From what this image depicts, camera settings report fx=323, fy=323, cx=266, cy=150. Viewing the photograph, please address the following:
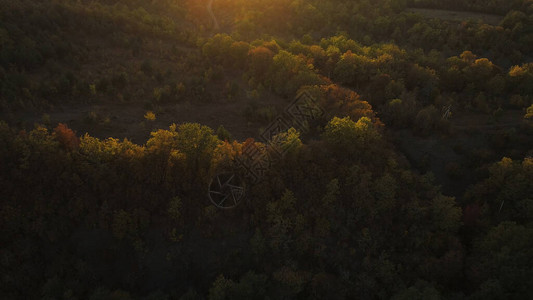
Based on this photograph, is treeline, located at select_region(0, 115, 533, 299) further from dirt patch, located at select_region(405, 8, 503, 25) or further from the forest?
dirt patch, located at select_region(405, 8, 503, 25)

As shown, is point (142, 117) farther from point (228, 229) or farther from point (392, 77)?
point (392, 77)

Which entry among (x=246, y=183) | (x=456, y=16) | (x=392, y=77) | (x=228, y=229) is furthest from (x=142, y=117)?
(x=456, y=16)

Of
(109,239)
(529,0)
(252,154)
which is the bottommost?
(109,239)

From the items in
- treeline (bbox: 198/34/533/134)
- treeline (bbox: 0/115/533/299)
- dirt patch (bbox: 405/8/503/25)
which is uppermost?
dirt patch (bbox: 405/8/503/25)

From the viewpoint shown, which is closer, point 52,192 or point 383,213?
point 52,192

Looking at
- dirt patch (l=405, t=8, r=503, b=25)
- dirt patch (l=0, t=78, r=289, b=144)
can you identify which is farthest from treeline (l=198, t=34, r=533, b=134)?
dirt patch (l=405, t=8, r=503, b=25)

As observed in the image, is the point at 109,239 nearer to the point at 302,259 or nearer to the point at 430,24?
the point at 302,259

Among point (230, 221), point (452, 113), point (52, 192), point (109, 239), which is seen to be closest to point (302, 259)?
point (230, 221)
